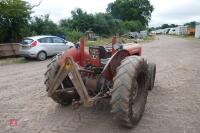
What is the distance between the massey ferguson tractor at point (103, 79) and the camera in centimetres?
518

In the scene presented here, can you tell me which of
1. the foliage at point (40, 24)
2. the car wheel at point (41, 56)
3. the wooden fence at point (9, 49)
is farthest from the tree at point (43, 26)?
the car wheel at point (41, 56)

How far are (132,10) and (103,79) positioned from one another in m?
77.5

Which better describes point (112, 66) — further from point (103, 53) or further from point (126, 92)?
point (126, 92)

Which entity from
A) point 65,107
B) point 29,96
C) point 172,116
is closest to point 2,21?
point 29,96

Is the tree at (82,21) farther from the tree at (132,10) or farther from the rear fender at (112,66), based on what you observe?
the tree at (132,10)

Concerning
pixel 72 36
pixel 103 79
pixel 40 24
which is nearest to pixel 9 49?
pixel 40 24

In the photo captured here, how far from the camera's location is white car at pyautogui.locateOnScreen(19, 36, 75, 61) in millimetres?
17688

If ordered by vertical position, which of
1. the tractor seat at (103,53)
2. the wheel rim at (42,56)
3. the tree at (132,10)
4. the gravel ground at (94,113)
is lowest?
the wheel rim at (42,56)

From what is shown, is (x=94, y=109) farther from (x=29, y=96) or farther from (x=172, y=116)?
(x=29, y=96)

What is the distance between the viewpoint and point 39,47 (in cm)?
1783


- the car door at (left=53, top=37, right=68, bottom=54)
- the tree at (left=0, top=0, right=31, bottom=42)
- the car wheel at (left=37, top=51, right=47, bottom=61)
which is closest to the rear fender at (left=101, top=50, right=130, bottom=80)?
the car wheel at (left=37, top=51, right=47, bottom=61)

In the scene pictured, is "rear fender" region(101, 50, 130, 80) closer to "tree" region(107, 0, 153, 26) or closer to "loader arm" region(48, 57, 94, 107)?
"loader arm" region(48, 57, 94, 107)

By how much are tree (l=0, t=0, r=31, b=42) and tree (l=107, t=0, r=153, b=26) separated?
5993 cm

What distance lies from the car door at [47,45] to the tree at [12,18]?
17.7 ft
